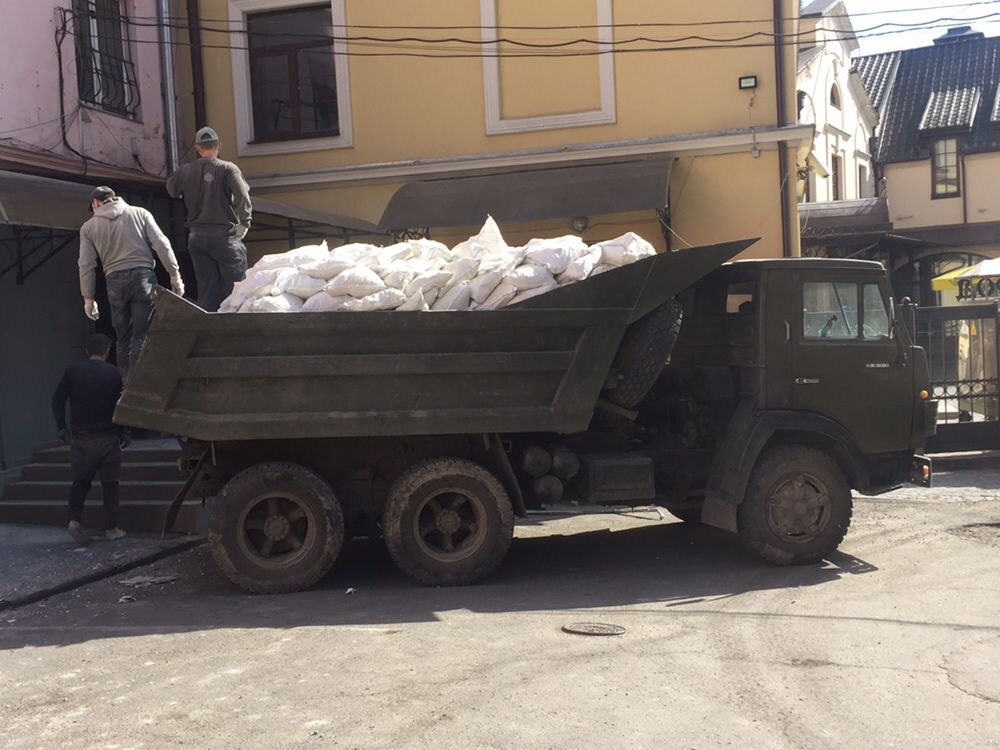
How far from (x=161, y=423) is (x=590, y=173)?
750 centimetres

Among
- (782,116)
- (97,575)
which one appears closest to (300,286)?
(97,575)

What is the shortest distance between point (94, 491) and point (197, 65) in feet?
23.8

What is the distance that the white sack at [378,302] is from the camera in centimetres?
698

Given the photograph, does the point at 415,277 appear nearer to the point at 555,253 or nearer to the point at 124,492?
the point at 555,253

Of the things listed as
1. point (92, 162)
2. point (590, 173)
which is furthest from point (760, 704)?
point (92, 162)

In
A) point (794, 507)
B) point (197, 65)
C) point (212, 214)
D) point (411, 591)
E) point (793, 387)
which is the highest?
point (197, 65)

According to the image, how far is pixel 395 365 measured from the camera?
698 cm

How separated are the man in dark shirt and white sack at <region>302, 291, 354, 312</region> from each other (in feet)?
8.45

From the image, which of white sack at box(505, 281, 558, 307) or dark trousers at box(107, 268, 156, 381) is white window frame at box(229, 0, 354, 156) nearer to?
dark trousers at box(107, 268, 156, 381)

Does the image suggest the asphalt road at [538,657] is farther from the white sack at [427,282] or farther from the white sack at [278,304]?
the white sack at [427,282]

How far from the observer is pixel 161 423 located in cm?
680

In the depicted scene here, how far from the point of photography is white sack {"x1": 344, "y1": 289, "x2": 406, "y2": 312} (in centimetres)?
698

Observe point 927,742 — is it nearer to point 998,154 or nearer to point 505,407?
point 505,407

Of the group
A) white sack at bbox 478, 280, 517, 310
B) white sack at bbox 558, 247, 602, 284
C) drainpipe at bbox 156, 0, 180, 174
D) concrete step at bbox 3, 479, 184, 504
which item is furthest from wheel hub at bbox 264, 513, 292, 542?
drainpipe at bbox 156, 0, 180, 174
